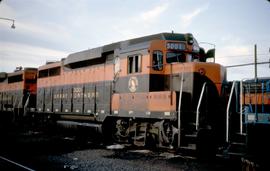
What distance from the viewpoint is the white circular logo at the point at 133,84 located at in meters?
11.3

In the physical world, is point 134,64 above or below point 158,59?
below

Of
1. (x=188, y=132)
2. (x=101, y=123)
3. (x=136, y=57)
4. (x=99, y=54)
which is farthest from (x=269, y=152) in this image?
(x=99, y=54)

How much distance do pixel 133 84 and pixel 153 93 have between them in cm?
121

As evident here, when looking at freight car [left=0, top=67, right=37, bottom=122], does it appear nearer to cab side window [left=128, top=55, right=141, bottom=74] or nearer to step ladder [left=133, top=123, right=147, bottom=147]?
cab side window [left=128, top=55, right=141, bottom=74]

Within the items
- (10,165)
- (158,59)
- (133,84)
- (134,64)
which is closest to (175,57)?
(158,59)

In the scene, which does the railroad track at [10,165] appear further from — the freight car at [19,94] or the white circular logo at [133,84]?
the freight car at [19,94]

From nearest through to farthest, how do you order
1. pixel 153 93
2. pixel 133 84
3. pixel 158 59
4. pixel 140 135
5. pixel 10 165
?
pixel 10 165
pixel 153 93
pixel 158 59
pixel 140 135
pixel 133 84

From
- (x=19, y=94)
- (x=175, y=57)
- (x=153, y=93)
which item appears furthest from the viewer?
(x=19, y=94)

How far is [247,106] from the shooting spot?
8.30 m

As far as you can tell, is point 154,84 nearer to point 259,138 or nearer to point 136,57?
point 136,57

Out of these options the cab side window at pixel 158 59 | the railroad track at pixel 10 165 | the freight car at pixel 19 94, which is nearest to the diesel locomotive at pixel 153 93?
the cab side window at pixel 158 59

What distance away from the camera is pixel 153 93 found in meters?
10.5

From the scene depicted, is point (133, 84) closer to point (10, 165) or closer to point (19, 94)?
point (10, 165)

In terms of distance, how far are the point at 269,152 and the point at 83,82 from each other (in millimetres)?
10681
